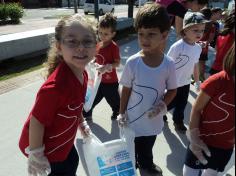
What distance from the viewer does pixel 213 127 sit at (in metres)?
1.79

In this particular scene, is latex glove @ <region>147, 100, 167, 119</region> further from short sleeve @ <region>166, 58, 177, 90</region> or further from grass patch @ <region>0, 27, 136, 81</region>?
grass patch @ <region>0, 27, 136, 81</region>

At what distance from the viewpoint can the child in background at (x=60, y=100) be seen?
5.34 ft

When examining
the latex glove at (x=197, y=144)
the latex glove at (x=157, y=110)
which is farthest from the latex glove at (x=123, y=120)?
the latex glove at (x=197, y=144)

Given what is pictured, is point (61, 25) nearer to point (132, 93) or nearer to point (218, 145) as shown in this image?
point (132, 93)

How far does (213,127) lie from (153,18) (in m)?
0.87

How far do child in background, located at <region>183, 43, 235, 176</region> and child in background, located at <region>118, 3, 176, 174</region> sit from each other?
48cm

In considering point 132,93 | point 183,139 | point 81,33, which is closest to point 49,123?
point 81,33

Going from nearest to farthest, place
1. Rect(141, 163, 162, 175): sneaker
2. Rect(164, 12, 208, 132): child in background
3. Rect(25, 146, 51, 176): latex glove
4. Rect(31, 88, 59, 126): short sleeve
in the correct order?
Rect(31, 88, 59, 126): short sleeve
Rect(25, 146, 51, 176): latex glove
Rect(141, 163, 162, 175): sneaker
Rect(164, 12, 208, 132): child in background

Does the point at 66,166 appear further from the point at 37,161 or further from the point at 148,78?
the point at 148,78

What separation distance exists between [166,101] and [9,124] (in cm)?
218

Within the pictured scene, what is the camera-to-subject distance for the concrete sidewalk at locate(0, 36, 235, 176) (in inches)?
113

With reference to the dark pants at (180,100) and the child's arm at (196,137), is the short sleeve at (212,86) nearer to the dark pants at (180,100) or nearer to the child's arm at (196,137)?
the child's arm at (196,137)

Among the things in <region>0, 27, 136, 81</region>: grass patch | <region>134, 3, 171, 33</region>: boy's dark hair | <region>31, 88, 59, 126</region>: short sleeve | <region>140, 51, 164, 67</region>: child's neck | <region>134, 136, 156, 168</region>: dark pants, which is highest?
<region>134, 3, 171, 33</region>: boy's dark hair

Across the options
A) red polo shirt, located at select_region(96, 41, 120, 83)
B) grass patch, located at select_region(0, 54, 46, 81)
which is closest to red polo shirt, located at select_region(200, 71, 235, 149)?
red polo shirt, located at select_region(96, 41, 120, 83)
